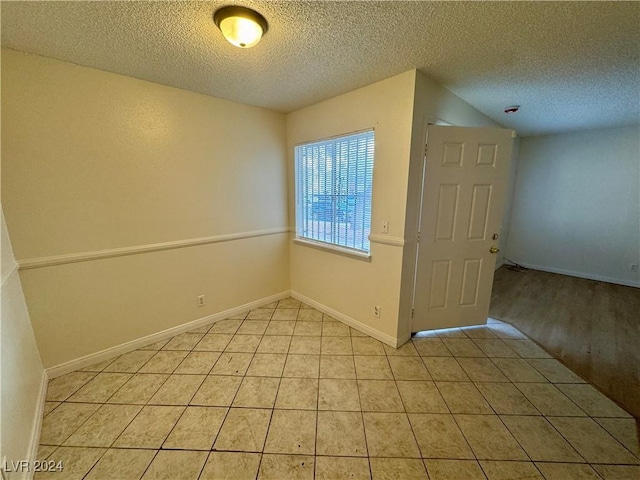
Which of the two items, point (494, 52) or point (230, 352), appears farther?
point (230, 352)

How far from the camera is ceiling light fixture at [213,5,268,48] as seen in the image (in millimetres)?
1262

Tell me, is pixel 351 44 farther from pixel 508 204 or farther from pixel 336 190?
pixel 508 204

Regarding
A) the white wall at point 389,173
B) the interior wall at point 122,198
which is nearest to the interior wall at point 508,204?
the white wall at point 389,173

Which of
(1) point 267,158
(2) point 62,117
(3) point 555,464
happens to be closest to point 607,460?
(3) point 555,464

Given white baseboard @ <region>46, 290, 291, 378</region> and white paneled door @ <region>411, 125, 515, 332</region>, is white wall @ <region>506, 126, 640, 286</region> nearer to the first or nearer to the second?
white paneled door @ <region>411, 125, 515, 332</region>

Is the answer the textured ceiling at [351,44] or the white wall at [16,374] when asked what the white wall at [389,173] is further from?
the white wall at [16,374]

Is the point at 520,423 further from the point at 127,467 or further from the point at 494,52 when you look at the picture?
the point at 494,52

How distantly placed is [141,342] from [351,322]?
2.04 meters

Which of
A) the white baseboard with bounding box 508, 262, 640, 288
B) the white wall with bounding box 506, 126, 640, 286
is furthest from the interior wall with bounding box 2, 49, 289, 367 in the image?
the white baseboard with bounding box 508, 262, 640, 288

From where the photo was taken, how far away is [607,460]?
4.41 feet

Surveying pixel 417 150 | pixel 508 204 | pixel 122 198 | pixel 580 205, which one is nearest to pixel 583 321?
pixel 580 205

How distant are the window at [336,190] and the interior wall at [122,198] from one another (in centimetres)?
48

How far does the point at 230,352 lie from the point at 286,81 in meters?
2.44

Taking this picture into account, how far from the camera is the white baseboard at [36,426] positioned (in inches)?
51.6
